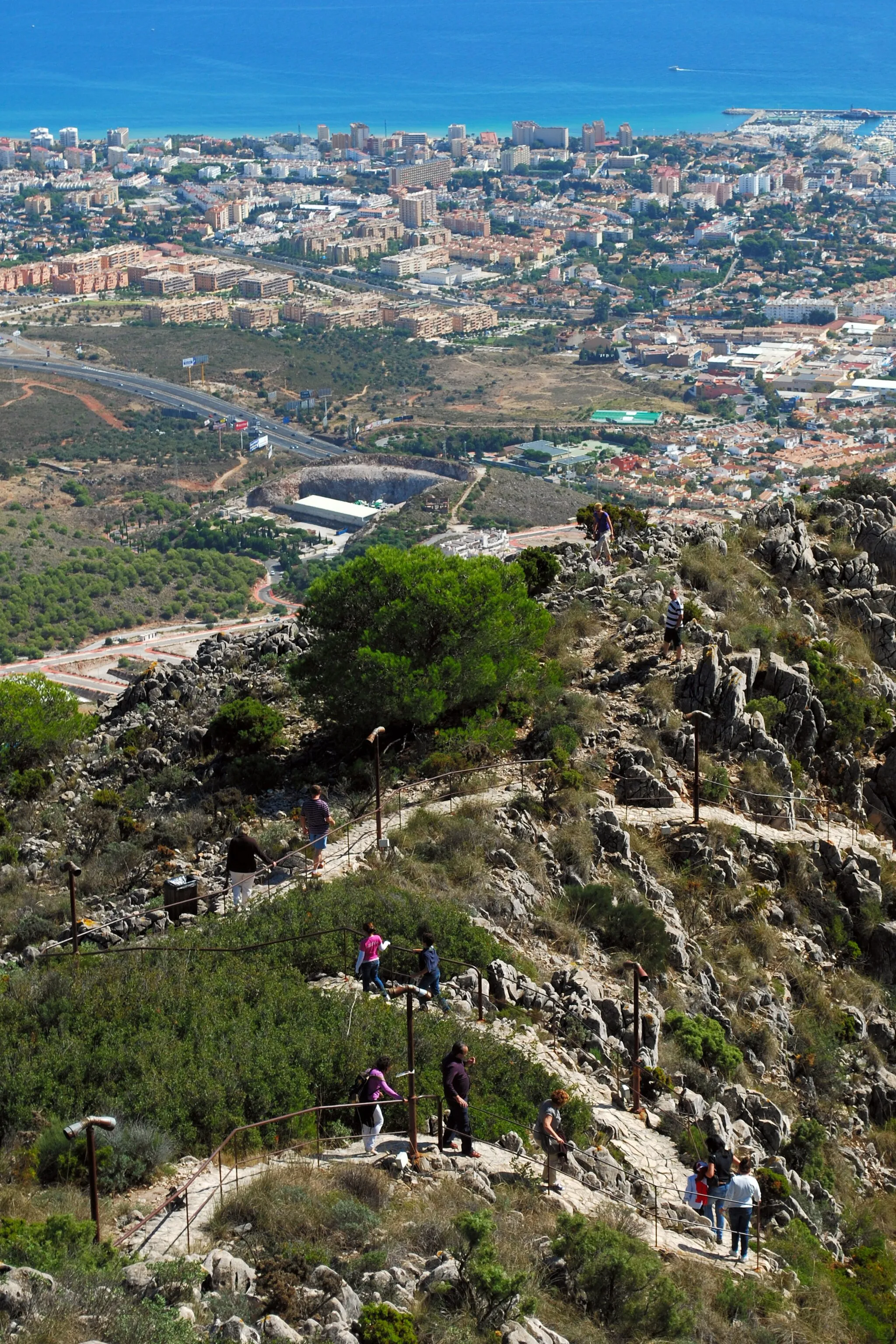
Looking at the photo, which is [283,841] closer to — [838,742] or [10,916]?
[10,916]

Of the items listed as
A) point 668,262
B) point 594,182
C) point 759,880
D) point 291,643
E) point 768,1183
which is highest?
point 594,182

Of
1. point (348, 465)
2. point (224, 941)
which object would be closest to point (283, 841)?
point (224, 941)

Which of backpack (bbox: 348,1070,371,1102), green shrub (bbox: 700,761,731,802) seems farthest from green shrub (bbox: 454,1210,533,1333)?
green shrub (bbox: 700,761,731,802)

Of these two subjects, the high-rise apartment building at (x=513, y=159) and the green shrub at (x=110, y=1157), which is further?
the high-rise apartment building at (x=513, y=159)

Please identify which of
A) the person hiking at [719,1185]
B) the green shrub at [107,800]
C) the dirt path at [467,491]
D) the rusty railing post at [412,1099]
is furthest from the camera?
the dirt path at [467,491]

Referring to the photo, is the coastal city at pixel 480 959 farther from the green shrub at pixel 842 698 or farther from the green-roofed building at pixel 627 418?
the green-roofed building at pixel 627 418

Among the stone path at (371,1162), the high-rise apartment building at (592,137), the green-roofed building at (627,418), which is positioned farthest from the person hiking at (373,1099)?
the high-rise apartment building at (592,137)
